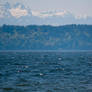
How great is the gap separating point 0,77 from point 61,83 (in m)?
10.2

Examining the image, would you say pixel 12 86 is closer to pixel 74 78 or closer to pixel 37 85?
pixel 37 85

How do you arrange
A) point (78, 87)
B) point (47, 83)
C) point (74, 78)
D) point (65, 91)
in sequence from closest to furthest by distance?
point (65, 91) → point (78, 87) → point (47, 83) → point (74, 78)

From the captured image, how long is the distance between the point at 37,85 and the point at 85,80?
7.59m

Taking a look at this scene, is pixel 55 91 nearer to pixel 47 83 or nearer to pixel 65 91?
pixel 65 91

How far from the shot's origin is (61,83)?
44812mm

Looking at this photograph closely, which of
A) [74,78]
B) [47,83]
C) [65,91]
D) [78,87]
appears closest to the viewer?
[65,91]

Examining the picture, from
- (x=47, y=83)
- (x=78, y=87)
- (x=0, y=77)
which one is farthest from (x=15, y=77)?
(x=78, y=87)

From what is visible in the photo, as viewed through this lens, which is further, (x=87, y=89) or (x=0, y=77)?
(x=0, y=77)

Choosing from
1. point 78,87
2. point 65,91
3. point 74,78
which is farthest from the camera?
point 74,78

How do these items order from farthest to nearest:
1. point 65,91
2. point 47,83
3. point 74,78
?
1. point 74,78
2. point 47,83
3. point 65,91

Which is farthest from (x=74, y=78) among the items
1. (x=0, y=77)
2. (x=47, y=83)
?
(x=0, y=77)

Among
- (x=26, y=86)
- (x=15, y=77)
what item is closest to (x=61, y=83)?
(x=26, y=86)

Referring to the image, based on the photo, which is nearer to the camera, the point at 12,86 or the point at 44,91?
the point at 44,91

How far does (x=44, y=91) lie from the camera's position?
3938 centimetres
